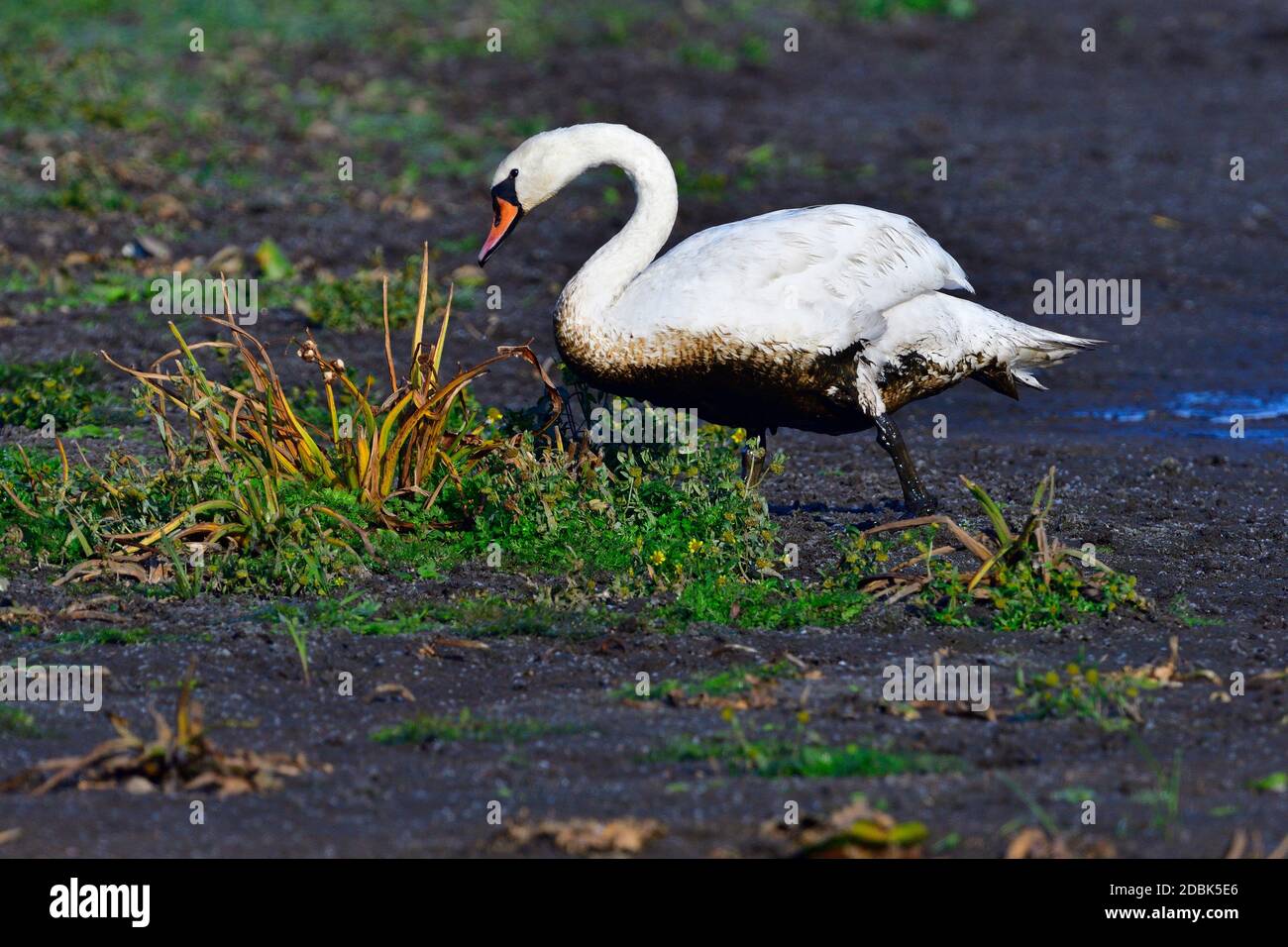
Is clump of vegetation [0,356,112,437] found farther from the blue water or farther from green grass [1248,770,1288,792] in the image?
green grass [1248,770,1288,792]

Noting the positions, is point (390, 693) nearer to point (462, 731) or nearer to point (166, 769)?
point (462, 731)

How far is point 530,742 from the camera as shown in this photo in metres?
5.45

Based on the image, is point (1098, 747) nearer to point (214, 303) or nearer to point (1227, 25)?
point (214, 303)

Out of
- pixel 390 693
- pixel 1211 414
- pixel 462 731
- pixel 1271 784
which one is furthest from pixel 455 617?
pixel 1211 414

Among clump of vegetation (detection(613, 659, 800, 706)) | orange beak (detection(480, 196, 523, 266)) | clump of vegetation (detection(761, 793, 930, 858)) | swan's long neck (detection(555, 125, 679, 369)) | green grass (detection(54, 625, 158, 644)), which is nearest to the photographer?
clump of vegetation (detection(761, 793, 930, 858))

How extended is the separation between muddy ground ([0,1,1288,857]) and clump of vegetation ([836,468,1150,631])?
9 centimetres

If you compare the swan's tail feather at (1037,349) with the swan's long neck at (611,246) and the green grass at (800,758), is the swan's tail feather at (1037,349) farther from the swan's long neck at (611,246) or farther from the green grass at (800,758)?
the green grass at (800,758)

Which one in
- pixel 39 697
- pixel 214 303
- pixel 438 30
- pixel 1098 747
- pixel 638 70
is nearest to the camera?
pixel 1098 747

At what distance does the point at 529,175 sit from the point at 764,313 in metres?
1.29

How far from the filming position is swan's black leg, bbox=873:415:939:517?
24.5 ft

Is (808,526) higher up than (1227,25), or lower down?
lower down

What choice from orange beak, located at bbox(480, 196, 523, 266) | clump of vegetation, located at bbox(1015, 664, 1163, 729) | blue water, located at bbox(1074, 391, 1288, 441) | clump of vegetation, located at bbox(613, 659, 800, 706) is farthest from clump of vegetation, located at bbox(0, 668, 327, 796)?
blue water, located at bbox(1074, 391, 1288, 441)

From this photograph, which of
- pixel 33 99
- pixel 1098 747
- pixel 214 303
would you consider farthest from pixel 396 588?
pixel 33 99

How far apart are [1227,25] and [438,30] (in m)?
8.04
